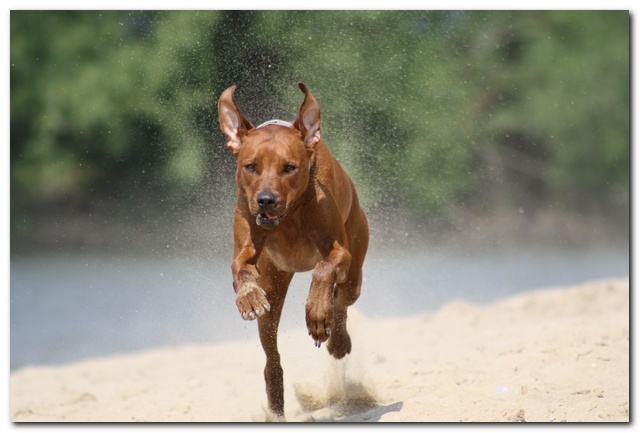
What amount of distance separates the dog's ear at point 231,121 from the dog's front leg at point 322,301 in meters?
0.73

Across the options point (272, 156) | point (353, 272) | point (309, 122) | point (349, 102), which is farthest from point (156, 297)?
point (272, 156)

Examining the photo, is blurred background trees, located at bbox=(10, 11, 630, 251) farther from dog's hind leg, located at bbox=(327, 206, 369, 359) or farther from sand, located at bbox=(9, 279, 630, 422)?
dog's hind leg, located at bbox=(327, 206, 369, 359)

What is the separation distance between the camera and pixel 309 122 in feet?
16.7

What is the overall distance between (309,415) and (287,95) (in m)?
2.77

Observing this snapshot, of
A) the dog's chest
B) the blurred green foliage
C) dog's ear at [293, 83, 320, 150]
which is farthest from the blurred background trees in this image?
dog's ear at [293, 83, 320, 150]

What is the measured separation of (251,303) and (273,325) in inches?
40.8

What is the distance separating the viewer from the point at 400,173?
11.9m

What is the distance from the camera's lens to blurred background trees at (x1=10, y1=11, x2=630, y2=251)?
9094 mm

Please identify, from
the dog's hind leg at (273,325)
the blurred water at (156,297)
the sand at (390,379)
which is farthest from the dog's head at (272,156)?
the blurred water at (156,297)

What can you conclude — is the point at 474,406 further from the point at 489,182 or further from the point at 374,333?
the point at 489,182

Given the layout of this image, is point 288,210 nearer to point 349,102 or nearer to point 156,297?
point 349,102

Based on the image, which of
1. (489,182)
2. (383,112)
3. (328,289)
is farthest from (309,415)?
(489,182)

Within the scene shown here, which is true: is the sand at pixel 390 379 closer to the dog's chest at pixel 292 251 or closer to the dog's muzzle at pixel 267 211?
the dog's chest at pixel 292 251

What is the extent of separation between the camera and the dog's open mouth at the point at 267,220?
4.87m
